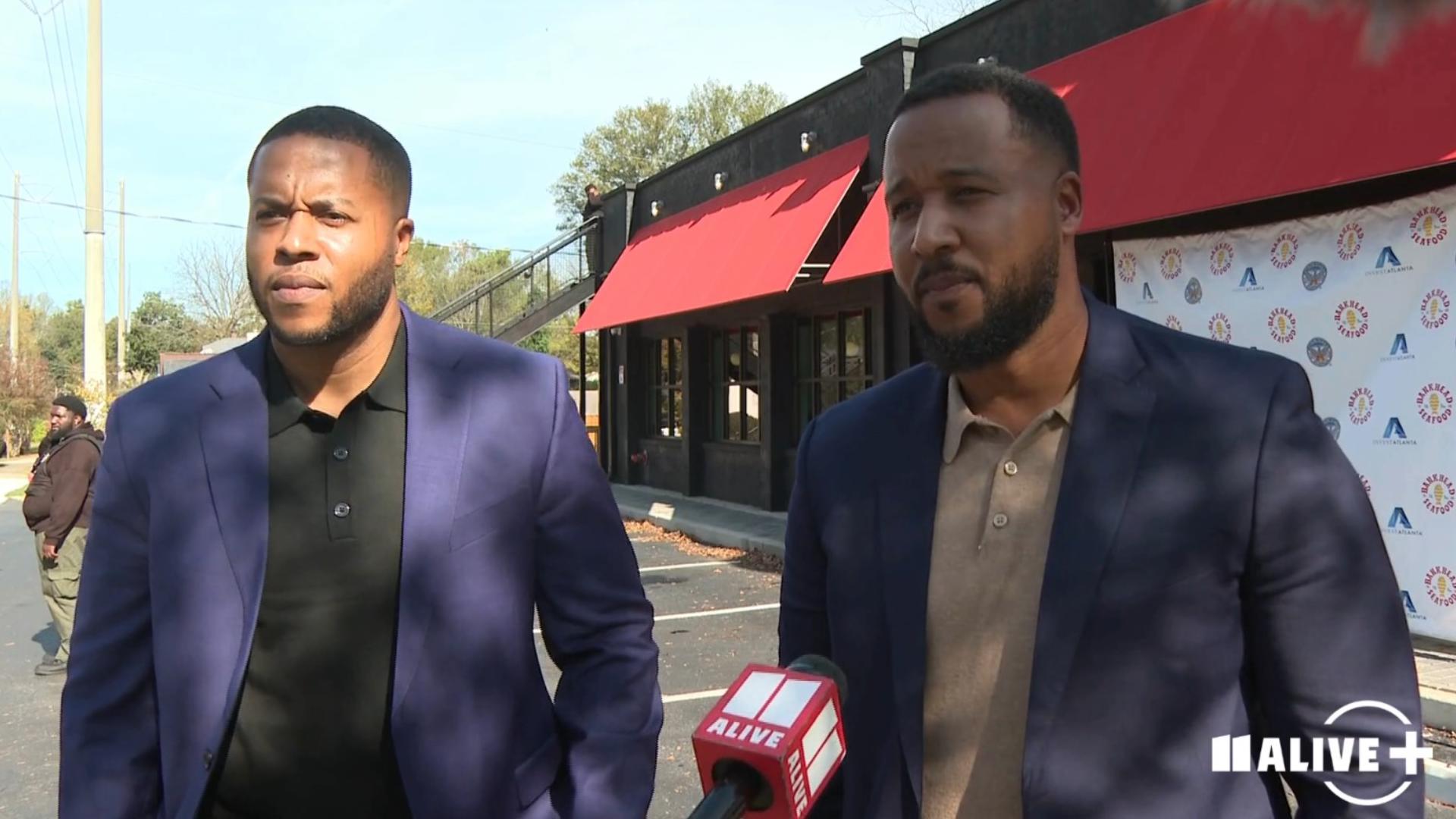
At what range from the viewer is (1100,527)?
1.62m

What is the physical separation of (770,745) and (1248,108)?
21.7 feet

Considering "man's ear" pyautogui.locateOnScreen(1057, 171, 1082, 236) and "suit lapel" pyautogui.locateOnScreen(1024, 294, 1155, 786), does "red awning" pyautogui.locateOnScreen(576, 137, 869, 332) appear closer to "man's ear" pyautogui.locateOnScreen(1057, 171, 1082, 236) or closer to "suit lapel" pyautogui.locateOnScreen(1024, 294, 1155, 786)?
"man's ear" pyautogui.locateOnScreen(1057, 171, 1082, 236)

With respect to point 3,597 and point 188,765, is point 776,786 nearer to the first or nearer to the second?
point 188,765

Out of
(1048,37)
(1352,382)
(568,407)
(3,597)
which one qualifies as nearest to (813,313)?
(1048,37)

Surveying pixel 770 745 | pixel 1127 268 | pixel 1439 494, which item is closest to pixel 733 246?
pixel 1127 268

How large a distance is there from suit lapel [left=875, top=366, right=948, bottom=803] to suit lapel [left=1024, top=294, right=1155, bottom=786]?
0.18 metres

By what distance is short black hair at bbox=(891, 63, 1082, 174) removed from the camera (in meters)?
1.75

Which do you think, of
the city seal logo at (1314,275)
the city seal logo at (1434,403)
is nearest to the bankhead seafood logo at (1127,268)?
the city seal logo at (1314,275)

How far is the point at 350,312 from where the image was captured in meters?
2.08

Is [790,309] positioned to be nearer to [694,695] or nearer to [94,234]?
[694,695]

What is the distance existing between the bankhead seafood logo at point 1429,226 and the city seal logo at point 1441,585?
6.01 ft

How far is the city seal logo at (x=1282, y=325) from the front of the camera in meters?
6.95

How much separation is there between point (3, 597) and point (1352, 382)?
1195 cm

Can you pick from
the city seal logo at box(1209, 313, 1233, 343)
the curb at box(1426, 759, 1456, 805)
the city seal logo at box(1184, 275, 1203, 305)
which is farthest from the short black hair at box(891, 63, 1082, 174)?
the city seal logo at box(1184, 275, 1203, 305)
